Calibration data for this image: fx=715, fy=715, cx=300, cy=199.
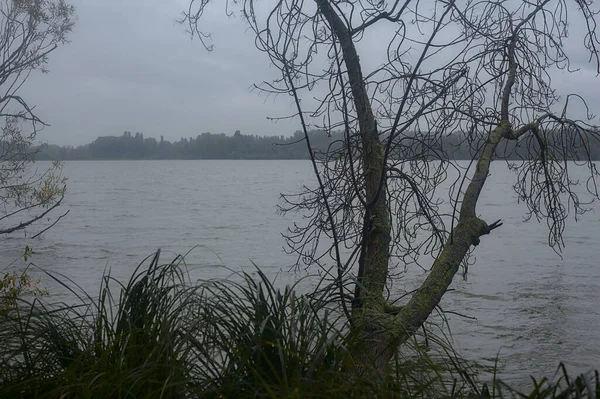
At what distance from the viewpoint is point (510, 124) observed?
253 inches

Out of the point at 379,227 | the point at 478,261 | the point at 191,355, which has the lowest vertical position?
the point at 478,261

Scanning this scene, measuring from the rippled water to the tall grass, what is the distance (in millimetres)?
802

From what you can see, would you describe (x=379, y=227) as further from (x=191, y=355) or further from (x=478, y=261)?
(x=478, y=261)

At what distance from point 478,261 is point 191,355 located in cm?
1822

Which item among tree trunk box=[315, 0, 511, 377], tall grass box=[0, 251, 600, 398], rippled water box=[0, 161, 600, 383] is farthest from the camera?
rippled water box=[0, 161, 600, 383]

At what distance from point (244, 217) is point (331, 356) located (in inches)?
1234

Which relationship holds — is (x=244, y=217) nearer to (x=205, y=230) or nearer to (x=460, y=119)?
(x=205, y=230)

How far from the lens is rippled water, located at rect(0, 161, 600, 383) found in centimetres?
1158

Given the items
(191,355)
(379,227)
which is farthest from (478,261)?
(191,355)

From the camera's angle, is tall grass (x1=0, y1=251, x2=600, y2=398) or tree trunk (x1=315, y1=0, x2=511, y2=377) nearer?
tall grass (x1=0, y1=251, x2=600, y2=398)

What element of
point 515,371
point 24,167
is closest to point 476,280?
point 515,371

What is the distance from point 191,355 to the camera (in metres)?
3.75

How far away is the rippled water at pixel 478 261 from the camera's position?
1158 centimetres

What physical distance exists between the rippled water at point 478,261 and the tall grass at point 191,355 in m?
0.80
